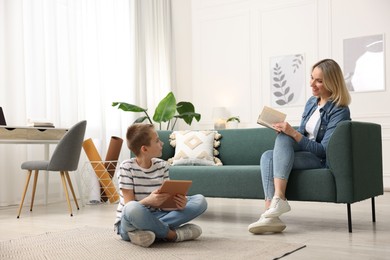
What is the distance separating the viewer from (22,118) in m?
4.52

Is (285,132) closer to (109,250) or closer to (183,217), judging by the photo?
(183,217)

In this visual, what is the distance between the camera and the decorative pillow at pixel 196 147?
12.2 ft

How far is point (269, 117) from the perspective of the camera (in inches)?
111

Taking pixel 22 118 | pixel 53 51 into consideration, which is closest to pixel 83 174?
pixel 22 118

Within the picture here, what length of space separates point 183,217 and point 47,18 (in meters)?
3.15

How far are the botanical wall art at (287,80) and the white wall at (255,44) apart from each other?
67 millimetres

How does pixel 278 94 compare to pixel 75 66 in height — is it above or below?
below

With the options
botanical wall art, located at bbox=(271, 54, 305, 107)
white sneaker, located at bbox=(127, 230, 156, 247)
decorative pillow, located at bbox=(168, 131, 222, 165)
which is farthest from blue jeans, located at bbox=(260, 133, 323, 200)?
botanical wall art, located at bbox=(271, 54, 305, 107)

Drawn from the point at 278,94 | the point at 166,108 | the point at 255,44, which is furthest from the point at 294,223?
the point at 255,44

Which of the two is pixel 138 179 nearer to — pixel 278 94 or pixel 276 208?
pixel 276 208

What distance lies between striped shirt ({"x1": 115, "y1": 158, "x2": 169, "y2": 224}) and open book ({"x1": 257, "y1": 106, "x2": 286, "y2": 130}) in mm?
710

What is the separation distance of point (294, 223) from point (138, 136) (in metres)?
1.28

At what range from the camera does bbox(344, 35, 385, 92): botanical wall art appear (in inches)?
213

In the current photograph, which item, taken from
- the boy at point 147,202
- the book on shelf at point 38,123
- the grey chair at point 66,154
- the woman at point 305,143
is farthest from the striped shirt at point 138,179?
the book on shelf at point 38,123
